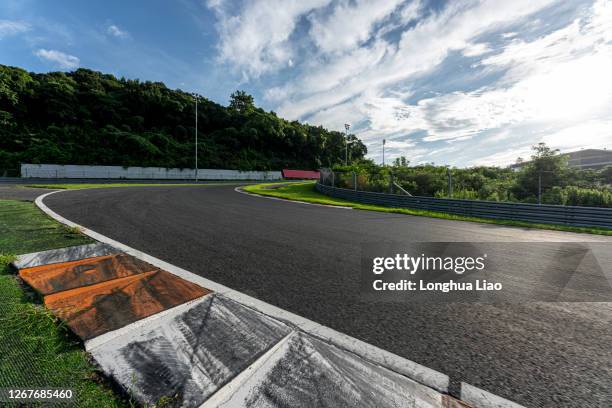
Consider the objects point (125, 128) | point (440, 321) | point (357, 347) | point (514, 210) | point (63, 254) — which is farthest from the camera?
point (125, 128)

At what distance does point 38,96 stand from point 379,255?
56.4m

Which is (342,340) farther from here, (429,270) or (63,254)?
(63,254)

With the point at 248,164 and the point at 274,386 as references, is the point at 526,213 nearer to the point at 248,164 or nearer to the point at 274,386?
the point at 274,386

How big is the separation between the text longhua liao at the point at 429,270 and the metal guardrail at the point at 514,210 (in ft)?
22.0

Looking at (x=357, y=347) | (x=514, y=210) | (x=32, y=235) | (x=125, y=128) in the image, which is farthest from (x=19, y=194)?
(x=125, y=128)

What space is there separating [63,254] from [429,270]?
17.7ft

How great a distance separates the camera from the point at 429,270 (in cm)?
376

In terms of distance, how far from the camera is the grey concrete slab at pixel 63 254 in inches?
126

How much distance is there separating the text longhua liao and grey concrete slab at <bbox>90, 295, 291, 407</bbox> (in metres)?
1.72

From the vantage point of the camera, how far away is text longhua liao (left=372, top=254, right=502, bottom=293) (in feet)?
10.3

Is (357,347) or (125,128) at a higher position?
(125,128)

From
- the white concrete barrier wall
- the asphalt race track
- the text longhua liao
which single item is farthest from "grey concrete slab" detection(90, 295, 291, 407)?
the white concrete barrier wall

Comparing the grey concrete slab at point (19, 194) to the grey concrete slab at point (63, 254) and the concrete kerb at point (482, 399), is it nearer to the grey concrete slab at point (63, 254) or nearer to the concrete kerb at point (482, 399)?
the grey concrete slab at point (63, 254)

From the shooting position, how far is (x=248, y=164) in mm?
50312
